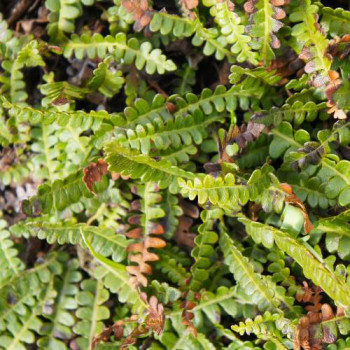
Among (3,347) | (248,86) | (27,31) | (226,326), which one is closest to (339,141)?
(248,86)

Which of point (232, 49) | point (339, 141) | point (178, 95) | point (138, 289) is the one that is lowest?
point (138, 289)

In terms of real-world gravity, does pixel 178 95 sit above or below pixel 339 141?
above

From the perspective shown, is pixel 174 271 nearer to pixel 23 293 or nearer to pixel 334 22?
pixel 23 293

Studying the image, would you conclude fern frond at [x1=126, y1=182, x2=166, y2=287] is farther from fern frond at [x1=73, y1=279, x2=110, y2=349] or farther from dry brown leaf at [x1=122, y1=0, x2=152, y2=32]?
dry brown leaf at [x1=122, y1=0, x2=152, y2=32]

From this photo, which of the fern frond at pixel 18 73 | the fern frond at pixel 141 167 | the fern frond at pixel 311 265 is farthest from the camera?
the fern frond at pixel 18 73

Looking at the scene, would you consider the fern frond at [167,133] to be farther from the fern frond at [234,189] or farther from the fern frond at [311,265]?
the fern frond at [311,265]

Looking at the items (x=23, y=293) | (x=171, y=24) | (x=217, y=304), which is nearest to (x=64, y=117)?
(x=171, y=24)

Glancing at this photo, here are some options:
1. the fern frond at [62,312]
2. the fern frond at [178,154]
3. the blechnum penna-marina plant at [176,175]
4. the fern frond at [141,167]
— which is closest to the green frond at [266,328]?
the blechnum penna-marina plant at [176,175]

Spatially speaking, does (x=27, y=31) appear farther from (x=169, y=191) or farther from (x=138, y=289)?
(x=138, y=289)
